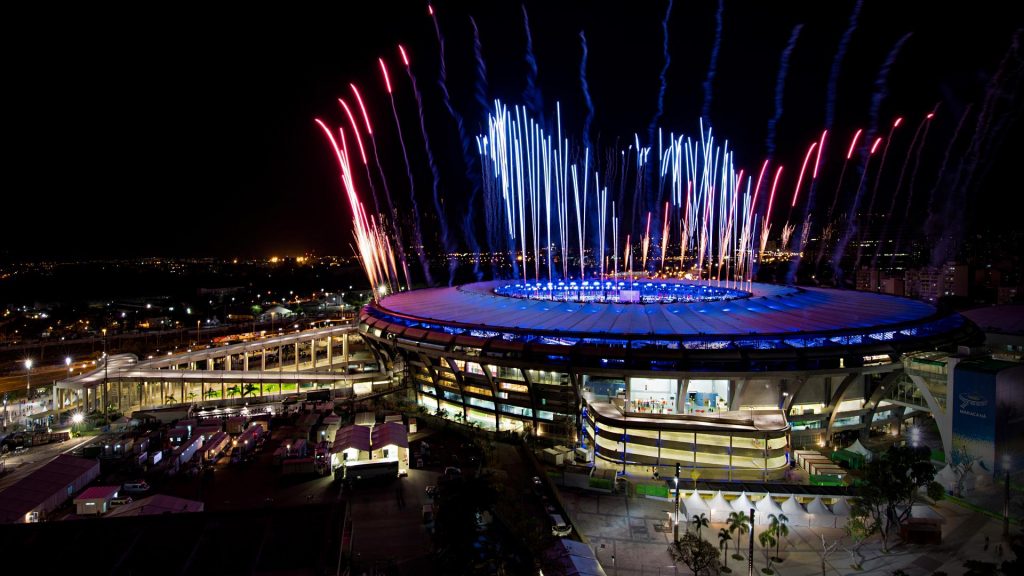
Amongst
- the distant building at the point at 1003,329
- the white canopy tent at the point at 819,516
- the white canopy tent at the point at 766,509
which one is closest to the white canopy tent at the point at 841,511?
the white canopy tent at the point at 819,516

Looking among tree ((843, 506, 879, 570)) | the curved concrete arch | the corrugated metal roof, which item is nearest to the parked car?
the corrugated metal roof

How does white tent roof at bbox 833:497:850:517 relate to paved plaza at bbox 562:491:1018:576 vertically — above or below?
above

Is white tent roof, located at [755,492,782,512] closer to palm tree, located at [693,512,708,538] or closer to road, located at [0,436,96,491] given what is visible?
palm tree, located at [693,512,708,538]

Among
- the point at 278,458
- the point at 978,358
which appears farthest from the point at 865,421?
the point at 278,458

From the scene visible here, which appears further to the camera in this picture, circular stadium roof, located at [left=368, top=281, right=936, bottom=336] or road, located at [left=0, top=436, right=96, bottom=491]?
circular stadium roof, located at [left=368, top=281, right=936, bottom=336]

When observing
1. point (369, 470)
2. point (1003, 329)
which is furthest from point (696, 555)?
point (1003, 329)

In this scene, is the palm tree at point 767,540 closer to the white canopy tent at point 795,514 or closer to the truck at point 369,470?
the white canopy tent at point 795,514
